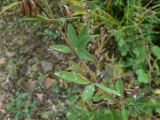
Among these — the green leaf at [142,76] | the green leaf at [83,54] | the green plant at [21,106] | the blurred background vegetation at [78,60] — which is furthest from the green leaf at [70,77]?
the green plant at [21,106]

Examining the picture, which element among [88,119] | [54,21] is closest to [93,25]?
[88,119]

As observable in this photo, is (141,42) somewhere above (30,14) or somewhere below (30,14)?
below

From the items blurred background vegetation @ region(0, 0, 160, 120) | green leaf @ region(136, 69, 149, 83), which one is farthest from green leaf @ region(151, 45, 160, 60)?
green leaf @ region(136, 69, 149, 83)

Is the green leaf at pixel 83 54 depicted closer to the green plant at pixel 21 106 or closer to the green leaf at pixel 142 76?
the green leaf at pixel 142 76

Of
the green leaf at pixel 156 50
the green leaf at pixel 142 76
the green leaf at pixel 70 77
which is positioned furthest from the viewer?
the green leaf at pixel 142 76

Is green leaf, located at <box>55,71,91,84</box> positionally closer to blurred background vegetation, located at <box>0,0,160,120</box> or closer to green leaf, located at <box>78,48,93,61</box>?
green leaf, located at <box>78,48,93,61</box>

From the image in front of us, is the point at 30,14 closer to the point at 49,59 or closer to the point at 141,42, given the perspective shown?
the point at 141,42

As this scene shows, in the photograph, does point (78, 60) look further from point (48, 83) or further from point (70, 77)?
point (70, 77)
